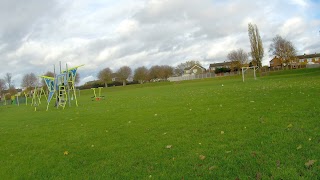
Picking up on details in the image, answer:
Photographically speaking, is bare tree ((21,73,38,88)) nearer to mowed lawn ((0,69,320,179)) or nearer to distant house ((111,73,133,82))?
distant house ((111,73,133,82))

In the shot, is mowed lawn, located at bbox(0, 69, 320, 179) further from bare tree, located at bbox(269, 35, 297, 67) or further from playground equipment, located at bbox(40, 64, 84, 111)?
bare tree, located at bbox(269, 35, 297, 67)

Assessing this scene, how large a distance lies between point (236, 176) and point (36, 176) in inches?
157

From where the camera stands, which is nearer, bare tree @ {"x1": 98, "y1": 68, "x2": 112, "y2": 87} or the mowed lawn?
the mowed lawn

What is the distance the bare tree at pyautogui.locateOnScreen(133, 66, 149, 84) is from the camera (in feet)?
378

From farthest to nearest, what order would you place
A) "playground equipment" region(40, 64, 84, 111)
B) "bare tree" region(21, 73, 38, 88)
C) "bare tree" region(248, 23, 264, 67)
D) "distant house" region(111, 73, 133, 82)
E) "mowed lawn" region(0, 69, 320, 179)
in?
"distant house" region(111, 73, 133, 82)
"bare tree" region(21, 73, 38, 88)
"bare tree" region(248, 23, 264, 67)
"playground equipment" region(40, 64, 84, 111)
"mowed lawn" region(0, 69, 320, 179)

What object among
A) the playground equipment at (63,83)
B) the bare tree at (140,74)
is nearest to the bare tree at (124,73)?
the bare tree at (140,74)

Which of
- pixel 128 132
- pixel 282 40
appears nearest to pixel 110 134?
pixel 128 132

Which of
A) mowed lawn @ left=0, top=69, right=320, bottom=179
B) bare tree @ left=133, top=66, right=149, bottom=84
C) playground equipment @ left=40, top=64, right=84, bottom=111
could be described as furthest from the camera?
bare tree @ left=133, top=66, right=149, bottom=84

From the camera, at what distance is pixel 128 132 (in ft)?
30.6

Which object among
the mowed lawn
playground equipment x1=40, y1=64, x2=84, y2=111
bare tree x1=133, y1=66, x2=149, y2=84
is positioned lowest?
the mowed lawn

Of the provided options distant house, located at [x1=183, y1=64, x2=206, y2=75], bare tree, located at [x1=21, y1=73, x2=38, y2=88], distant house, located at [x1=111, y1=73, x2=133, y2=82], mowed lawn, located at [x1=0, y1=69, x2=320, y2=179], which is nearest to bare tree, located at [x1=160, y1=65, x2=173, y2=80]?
distant house, located at [x1=111, y1=73, x2=133, y2=82]

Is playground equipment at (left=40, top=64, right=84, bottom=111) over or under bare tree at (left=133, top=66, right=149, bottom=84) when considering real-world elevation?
under

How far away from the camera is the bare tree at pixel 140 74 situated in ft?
378

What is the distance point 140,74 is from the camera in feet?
378
